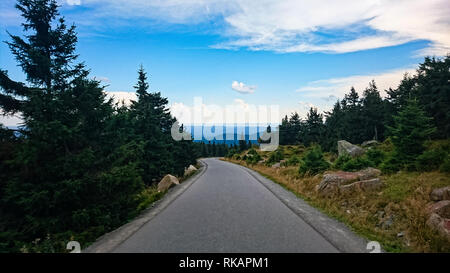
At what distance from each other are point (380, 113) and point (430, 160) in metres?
44.5

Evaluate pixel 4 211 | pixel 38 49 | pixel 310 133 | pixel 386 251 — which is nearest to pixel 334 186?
pixel 386 251

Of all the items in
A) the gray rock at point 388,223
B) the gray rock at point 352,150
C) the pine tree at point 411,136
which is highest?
the pine tree at point 411,136

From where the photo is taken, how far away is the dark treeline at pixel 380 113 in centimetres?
3206

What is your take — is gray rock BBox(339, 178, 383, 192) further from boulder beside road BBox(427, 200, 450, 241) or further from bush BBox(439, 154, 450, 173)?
bush BBox(439, 154, 450, 173)

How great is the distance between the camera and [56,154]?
727 centimetres

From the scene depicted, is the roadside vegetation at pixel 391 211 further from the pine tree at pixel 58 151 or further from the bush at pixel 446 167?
the pine tree at pixel 58 151

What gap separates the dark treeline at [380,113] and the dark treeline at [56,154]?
1911 cm

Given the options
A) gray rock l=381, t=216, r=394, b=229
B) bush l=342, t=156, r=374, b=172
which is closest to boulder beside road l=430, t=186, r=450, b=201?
gray rock l=381, t=216, r=394, b=229

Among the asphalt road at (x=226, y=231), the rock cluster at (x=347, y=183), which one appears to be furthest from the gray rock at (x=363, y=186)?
the asphalt road at (x=226, y=231)

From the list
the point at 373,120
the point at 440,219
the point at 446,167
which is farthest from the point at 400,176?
the point at 373,120

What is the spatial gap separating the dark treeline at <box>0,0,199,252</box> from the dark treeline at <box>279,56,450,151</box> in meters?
19.1

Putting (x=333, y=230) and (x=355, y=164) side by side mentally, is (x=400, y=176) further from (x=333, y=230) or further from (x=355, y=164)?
(x=333, y=230)

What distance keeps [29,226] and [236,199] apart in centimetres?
694
